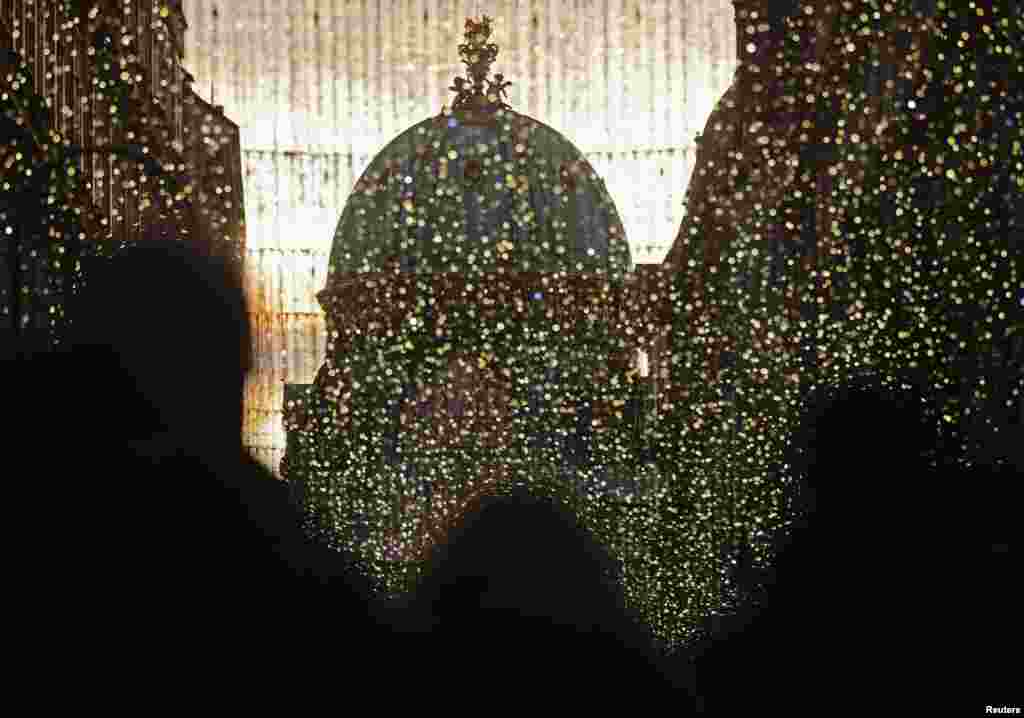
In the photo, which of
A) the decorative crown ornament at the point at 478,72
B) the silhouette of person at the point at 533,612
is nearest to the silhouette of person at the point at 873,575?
the silhouette of person at the point at 533,612

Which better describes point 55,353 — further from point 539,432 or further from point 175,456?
point 539,432

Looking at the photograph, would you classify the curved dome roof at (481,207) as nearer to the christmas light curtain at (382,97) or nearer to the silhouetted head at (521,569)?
the christmas light curtain at (382,97)

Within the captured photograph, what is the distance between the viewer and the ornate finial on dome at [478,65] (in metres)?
2.37

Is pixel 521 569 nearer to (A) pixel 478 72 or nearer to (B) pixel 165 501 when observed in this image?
(B) pixel 165 501

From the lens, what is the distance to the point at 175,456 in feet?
6.95

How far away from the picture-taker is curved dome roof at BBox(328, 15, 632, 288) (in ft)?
7.79

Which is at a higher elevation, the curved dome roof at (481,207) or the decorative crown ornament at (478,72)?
the decorative crown ornament at (478,72)

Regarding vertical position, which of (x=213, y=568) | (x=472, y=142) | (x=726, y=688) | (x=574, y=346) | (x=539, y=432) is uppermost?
(x=472, y=142)

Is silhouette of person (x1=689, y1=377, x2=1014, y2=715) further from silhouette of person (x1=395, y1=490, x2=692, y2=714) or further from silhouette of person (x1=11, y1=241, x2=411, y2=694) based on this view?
silhouette of person (x1=11, y1=241, x2=411, y2=694)

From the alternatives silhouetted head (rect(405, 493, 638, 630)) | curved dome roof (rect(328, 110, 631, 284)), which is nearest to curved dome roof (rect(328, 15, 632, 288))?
curved dome roof (rect(328, 110, 631, 284))

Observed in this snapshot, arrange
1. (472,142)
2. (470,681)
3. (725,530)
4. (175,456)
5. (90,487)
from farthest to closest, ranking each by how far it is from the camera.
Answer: (472,142) < (725,530) < (470,681) < (175,456) < (90,487)

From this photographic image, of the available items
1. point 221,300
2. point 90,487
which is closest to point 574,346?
point 221,300

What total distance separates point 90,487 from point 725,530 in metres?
1.38

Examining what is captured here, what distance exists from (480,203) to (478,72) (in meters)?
0.50
